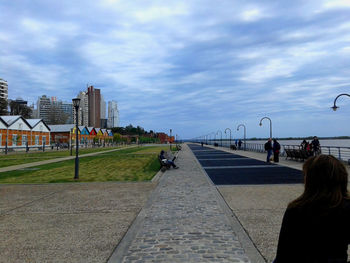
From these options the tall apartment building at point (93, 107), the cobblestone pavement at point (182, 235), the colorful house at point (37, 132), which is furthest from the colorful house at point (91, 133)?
the cobblestone pavement at point (182, 235)

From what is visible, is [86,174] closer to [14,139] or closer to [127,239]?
[127,239]

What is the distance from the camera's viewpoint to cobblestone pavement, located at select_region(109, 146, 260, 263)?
4031mm

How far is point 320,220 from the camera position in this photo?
1683mm

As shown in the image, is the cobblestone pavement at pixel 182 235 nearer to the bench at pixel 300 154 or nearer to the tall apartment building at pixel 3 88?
the bench at pixel 300 154

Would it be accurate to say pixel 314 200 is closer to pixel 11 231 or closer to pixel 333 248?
pixel 333 248

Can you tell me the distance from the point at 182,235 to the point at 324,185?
11.7 feet

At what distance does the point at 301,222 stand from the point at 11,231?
17.6 ft

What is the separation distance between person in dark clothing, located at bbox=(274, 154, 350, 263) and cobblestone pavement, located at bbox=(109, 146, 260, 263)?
2349 millimetres

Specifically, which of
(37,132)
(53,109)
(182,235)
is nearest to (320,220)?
(182,235)

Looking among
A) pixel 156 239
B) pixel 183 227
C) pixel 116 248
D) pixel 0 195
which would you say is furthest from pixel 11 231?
pixel 0 195

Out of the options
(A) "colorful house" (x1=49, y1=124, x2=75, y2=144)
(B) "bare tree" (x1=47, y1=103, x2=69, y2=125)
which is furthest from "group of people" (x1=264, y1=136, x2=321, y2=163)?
(B) "bare tree" (x1=47, y1=103, x2=69, y2=125)

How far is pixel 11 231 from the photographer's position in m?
5.35

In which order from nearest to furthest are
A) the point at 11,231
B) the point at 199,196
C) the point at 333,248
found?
the point at 333,248
the point at 11,231
the point at 199,196

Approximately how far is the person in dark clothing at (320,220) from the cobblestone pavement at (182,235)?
2349 millimetres
